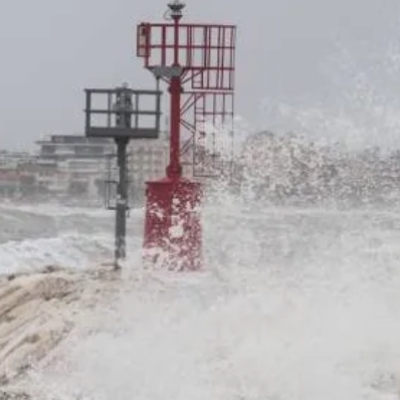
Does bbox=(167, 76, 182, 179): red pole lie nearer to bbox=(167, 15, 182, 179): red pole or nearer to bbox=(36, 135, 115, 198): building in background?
bbox=(167, 15, 182, 179): red pole

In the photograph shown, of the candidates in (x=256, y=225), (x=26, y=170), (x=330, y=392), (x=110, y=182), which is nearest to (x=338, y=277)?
(x=330, y=392)

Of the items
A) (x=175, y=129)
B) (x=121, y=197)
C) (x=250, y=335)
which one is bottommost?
(x=250, y=335)

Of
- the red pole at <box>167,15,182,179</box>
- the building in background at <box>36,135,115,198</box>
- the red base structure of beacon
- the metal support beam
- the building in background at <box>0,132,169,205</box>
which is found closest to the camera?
the red base structure of beacon

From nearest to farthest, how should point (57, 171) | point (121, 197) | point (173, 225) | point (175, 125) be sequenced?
point (173, 225)
point (175, 125)
point (121, 197)
point (57, 171)

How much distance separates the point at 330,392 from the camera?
5371 millimetres

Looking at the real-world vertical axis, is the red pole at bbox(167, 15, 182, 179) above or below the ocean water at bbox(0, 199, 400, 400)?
above

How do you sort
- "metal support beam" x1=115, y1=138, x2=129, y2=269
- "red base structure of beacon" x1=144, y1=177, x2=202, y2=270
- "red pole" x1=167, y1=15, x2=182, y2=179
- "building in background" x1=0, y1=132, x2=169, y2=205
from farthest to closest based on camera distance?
"building in background" x1=0, y1=132, x2=169, y2=205 < "metal support beam" x1=115, y1=138, x2=129, y2=269 < "red pole" x1=167, y1=15, x2=182, y2=179 < "red base structure of beacon" x1=144, y1=177, x2=202, y2=270

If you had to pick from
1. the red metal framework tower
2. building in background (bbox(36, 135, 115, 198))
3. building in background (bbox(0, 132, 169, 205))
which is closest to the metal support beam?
the red metal framework tower

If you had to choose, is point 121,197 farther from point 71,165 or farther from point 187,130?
point 71,165

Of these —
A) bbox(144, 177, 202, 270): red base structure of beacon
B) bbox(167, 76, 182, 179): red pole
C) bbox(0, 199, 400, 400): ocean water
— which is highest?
bbox(167, 76, 182, 179): red pole

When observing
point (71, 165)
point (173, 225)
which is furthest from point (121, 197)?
point (71, 165)

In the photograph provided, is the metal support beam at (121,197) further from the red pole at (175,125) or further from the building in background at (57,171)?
the building in background at (57,171)

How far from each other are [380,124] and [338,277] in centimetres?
287

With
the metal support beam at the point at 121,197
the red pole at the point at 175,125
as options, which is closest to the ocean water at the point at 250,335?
the metal support beam at the point at 121,197
